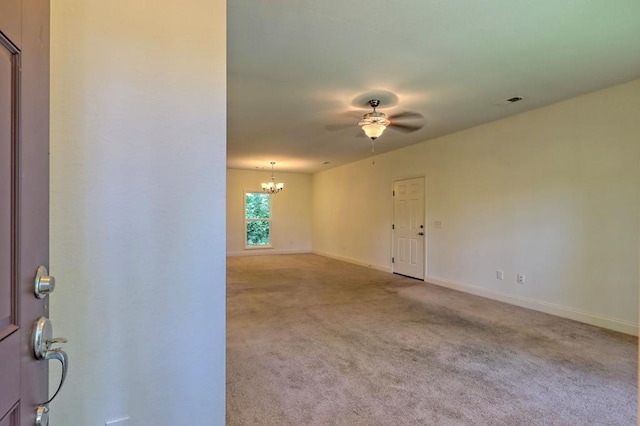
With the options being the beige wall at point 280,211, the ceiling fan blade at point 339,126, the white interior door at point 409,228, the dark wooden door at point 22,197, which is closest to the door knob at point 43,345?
the dark wooden door at point 22,197

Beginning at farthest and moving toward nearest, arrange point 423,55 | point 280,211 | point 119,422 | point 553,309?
point 280,211
point 553,309
point 423,55
point 119,422

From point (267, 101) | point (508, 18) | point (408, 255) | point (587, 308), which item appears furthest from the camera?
point (408, 255)

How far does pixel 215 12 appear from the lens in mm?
1330

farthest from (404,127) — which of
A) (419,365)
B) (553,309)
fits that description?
(419,365)

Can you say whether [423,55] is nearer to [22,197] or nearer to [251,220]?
[22,197]

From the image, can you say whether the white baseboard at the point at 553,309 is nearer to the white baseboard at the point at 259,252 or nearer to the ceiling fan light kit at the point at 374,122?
A: the ceiling fan light kit at the point at 374,122

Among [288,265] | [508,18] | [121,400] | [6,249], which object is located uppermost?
[508,18]

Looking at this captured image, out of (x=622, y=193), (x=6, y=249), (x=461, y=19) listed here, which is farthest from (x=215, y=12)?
(x=622, y=193)

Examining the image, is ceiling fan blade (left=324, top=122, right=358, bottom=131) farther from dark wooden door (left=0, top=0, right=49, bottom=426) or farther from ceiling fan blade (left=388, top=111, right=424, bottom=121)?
dark wooden door (left=0, top=0, right=49, bottom=426)

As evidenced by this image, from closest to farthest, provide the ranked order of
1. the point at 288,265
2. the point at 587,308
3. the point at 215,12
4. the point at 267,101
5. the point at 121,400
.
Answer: the point at 121,400, the point at 215,12, the point at 587,308, the point at 267,101, the point at 288,265

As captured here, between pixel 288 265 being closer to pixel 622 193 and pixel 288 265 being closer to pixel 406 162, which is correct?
pixel 406 162

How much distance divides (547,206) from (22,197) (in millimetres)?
4861

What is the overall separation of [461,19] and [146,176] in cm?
232

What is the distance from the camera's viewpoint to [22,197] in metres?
0.69
